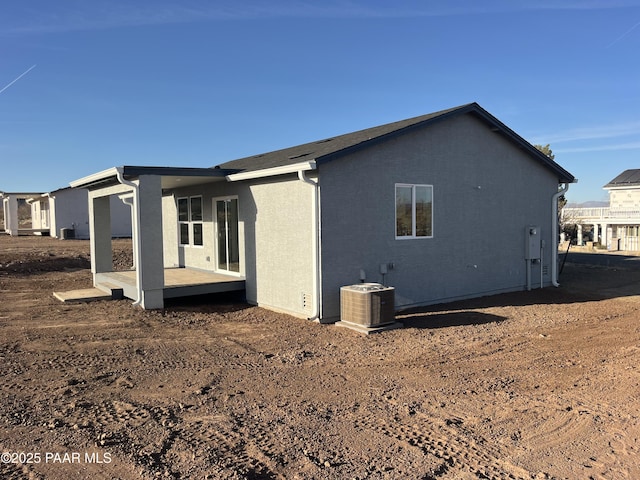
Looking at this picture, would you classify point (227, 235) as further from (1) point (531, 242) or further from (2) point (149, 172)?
(1) point (531, 242)

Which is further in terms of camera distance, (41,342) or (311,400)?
(41,342)

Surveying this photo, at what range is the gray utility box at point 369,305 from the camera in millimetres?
8219

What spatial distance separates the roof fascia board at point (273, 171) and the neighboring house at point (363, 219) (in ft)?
0.10

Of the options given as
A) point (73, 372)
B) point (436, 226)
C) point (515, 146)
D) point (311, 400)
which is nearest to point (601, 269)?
point (515, 146)

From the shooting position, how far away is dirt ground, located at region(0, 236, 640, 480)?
12.1 ft

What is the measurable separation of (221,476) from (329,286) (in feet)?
18.9

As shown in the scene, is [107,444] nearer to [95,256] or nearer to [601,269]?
[95,256]

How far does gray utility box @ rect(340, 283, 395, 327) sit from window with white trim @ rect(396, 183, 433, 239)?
206 centimetres

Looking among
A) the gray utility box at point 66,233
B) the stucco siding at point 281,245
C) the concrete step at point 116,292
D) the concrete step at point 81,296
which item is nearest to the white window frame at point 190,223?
the concrete step at point 116,292

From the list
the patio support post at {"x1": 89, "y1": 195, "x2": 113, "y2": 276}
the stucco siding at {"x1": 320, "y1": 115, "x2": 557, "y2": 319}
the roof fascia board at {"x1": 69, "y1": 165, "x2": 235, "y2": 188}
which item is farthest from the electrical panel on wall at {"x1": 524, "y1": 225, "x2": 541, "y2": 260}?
the patio support post at {"x1": 89, "y1": 195, "x2": 113, "y2": 276}

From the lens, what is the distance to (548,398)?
5.13 metres

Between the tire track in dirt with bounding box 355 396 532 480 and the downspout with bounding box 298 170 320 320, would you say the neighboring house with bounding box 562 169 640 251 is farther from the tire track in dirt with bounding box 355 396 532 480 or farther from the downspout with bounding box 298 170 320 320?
the tire track in dirt with bounding box 355 396 532 480

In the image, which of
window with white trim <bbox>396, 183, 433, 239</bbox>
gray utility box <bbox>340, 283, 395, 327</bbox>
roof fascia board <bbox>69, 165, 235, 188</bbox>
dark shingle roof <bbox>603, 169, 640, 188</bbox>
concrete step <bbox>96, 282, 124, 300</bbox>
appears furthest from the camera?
dark shingle roof <bbox>603, 169, 640, 188</bbox>

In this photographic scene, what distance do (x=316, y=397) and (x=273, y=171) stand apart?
5.35 m
